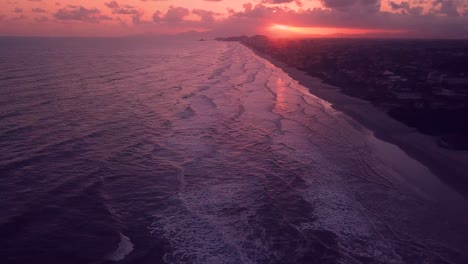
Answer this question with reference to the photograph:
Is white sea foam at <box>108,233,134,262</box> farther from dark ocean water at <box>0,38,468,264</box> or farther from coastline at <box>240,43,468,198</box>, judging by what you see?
coastline at <box>240,43,468,198</box>

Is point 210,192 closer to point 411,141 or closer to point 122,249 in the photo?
point 122,249

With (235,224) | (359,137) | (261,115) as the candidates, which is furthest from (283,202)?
(261,115)

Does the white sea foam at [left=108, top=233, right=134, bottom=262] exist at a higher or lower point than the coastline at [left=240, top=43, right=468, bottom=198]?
higher

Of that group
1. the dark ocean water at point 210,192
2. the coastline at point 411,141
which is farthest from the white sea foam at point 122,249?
the coastline at point 411,141

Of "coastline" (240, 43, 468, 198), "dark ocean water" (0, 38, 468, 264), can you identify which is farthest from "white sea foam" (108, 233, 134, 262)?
"coastline" (240, 43, 468, 198)

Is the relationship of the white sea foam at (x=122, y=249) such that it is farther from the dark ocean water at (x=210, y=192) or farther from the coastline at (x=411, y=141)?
the coastline at (x=411, y=141)

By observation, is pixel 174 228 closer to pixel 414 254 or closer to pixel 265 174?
pixel 265 174

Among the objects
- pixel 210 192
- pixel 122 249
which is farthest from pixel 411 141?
pixel 122 249
